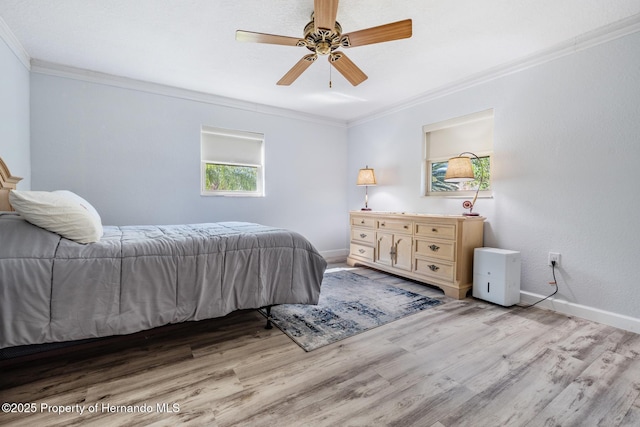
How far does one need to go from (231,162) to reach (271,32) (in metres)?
1.99

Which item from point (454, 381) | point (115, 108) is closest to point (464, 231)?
point (454, 381)

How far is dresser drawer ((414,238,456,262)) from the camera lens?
115 inches

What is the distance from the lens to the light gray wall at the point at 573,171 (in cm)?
223

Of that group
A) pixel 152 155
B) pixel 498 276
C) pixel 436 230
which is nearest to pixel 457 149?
pixel 436 230

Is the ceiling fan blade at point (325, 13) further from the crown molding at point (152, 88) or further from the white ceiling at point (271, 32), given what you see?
the crown molding at point (152, 88)

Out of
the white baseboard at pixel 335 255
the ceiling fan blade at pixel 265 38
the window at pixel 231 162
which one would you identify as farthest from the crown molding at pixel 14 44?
the white baseboard at pixel 335 255

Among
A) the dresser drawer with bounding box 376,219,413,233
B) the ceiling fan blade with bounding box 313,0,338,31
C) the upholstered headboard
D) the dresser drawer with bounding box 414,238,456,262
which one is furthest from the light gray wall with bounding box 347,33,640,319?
the upholstered headboard

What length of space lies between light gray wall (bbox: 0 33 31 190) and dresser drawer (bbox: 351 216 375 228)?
366 centimetres

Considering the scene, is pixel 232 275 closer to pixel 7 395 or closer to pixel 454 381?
pixel 7 395

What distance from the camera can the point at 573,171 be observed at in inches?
98.4

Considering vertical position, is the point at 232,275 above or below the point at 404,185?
below

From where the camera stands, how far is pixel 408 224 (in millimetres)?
3379

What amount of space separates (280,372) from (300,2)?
2429 mm

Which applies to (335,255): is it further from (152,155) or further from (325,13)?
(325,13)
